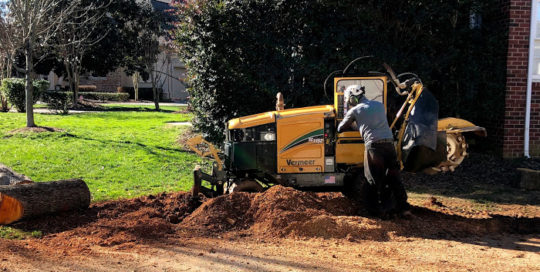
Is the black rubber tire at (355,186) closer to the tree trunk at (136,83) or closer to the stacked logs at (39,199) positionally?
the stacked logs at (39,199)

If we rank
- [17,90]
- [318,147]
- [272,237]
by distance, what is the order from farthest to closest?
[17,90] → [318,147] → [272,237]

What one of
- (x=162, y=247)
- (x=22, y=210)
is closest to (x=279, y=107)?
(x=162, y=247)

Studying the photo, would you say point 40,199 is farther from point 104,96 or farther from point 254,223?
point 104,96

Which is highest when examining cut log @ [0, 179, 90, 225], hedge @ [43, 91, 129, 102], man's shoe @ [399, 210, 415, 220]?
hedge @ [43, 91, 129, 102]

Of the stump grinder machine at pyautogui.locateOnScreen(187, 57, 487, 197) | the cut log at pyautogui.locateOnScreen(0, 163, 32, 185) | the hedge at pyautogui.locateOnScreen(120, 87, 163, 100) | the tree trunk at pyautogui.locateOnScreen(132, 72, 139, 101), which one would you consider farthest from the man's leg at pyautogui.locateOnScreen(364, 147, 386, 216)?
the hedge at pyautogui.locateOnScreen(120, 87, 163, 100)

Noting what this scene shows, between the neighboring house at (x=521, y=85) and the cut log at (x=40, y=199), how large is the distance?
8.62 m

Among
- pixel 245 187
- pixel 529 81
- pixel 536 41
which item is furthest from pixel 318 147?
pixel 536 41

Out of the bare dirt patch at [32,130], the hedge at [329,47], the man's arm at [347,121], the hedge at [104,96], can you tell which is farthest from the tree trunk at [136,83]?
the man's arm at [347,121]

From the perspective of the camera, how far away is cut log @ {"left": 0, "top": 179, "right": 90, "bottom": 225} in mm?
6527

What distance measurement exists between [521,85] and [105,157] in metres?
9.33

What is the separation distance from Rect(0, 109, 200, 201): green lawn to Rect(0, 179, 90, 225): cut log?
104 centimetres

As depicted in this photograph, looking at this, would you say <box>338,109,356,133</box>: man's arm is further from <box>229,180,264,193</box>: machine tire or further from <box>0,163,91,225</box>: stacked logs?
<box>0,163,91,225</box>: stacked logs

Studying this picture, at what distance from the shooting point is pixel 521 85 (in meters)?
10.9

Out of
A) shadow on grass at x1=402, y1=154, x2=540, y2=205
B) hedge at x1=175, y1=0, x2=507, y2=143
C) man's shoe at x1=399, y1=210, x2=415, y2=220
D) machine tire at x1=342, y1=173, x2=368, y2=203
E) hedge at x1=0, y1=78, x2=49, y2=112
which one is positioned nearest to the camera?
man's shoe at x1=399, y1=210, x2=415, y2=220
